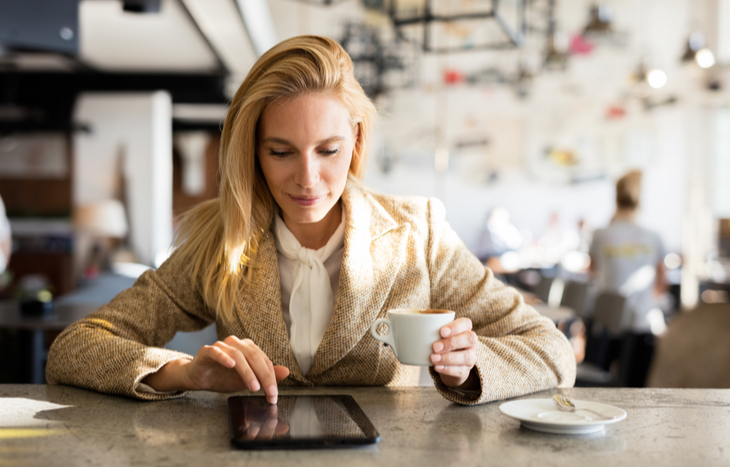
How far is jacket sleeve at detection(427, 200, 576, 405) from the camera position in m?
1.14

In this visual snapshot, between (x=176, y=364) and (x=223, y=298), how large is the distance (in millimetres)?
245

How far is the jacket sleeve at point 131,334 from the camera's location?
116 cm

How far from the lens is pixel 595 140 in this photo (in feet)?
30.4

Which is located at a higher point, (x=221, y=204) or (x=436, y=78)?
(x=436, y=78)

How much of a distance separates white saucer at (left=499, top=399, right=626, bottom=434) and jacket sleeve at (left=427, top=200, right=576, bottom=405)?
9cm

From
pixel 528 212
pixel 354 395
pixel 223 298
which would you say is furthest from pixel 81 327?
pixel 528 212

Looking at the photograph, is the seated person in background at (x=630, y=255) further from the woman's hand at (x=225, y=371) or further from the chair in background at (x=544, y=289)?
the woman's hand at (x=225, y=371)

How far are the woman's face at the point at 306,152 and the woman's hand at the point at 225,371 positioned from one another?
34 centimetres

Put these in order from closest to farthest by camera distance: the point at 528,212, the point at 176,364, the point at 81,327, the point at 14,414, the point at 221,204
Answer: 1. the point at 14,414
2. the point at 176,364
3. the point at 81,327
4. the point at 221,204
5. the point at 528,212

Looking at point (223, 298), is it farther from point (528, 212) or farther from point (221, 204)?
point (528, 212)

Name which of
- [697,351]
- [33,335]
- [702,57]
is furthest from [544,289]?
[33,335]

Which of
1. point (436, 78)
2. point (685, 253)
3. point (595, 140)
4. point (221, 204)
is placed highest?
point (436, 78)

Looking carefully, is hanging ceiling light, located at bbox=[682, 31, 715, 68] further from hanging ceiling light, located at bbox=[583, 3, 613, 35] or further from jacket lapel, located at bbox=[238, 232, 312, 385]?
jacket lapel, located at bbox=[238, 232, 312, 385]

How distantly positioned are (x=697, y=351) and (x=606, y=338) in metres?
2.39
